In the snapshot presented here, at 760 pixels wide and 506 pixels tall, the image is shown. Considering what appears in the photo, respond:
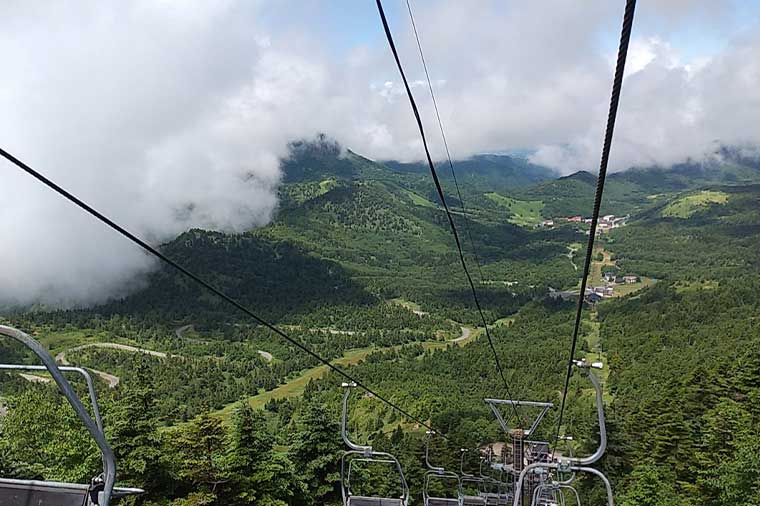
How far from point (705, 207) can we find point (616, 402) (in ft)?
412

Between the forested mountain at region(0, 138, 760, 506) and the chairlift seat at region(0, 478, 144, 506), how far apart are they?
39.3 ft

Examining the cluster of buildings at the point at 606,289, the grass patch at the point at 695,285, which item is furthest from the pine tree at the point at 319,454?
the cluster of buildings at the point at 606,289

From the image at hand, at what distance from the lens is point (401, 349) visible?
7881 centimetres

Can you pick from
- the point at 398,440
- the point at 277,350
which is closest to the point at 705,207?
the point at 277,350

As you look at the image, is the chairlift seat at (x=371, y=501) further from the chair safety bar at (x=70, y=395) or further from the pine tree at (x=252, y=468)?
the pine tree at (x=252, y=468)

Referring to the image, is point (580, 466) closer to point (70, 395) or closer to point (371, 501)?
point (371, 501)

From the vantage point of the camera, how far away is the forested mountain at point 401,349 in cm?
1594

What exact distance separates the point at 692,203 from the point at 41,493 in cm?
17092

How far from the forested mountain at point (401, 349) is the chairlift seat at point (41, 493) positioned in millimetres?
11981

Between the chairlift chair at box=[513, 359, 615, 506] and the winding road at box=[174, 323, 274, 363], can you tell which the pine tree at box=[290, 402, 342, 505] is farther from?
the winding road at box=[174, 323, 274, 363]

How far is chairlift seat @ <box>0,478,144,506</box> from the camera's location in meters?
2.77

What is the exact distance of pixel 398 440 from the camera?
35.8 m

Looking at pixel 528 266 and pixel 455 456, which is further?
pixel 528 266

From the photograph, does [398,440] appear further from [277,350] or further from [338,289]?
[338,289]
